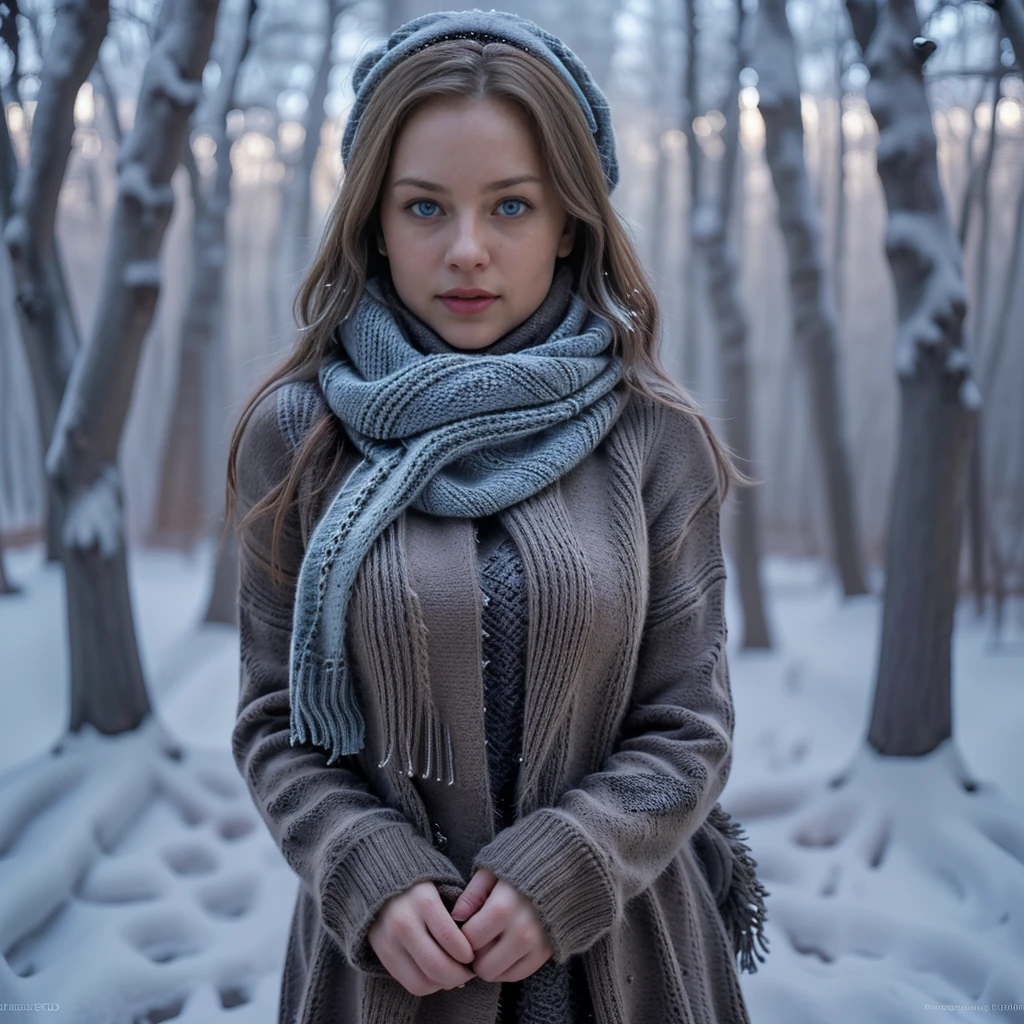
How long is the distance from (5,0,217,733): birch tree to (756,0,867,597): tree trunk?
1613 mm

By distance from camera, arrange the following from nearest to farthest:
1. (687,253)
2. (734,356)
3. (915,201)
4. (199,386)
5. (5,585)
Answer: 1. (915,201)
2. (5,585)
3. (199,386)
4. (734,356)
5. (687,253)

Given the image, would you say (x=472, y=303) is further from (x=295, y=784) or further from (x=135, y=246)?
(x=135, y=246)

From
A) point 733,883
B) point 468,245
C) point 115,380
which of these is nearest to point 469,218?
point 468,245

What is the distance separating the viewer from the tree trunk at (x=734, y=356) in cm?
302

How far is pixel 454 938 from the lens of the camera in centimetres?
89

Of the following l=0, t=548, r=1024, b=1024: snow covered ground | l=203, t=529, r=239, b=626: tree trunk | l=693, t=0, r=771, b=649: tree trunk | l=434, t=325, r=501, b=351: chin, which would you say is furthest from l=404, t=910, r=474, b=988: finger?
l=693, t=0, r=771, b=649: tree trunk

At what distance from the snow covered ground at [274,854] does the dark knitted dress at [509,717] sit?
3.28 feet

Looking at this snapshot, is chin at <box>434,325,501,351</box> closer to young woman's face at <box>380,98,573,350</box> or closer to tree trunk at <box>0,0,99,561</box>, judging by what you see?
young woman's face at <box>380,98,573,350</box>

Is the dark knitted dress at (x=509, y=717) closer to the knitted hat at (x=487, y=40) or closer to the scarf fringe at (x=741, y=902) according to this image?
the scarf fringe at (x=741, y=902)

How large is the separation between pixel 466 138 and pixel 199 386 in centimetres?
220

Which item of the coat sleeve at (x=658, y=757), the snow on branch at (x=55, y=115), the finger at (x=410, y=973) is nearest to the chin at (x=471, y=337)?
the coat sleeve at (x=658, y=757)

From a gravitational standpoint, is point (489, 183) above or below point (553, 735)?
above

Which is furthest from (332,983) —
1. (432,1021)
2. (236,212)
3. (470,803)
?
(236,212)

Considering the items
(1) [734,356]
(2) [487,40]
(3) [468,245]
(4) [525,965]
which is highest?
(2) [487,40]
